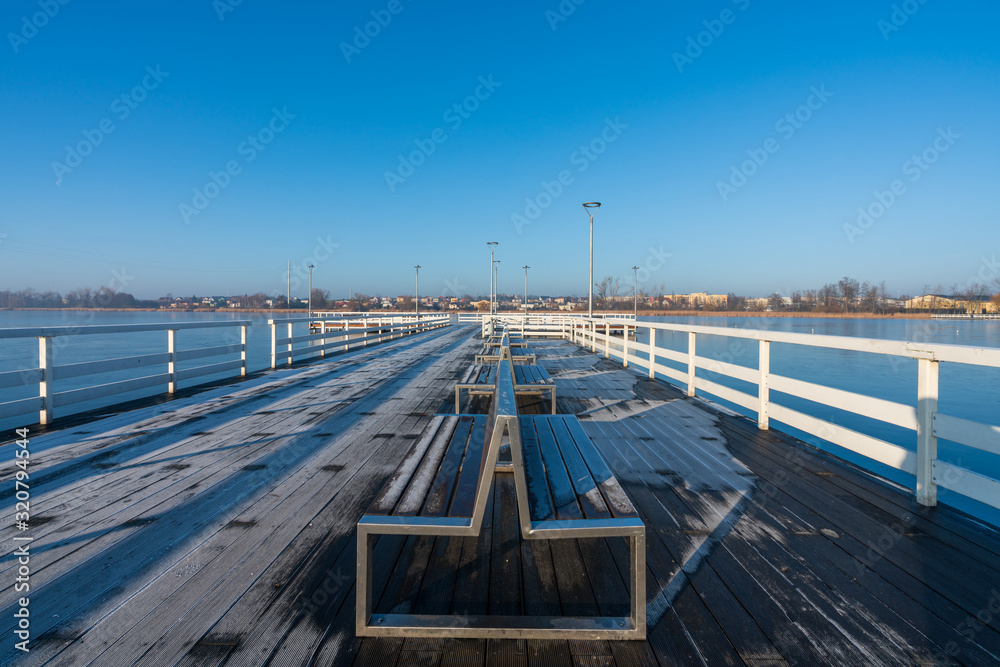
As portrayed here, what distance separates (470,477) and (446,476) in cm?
11

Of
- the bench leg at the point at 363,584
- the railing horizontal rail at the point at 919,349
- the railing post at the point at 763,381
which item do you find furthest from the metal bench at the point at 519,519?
the railing post at the point at 763,381

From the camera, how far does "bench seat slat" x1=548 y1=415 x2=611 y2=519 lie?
5.99 feet

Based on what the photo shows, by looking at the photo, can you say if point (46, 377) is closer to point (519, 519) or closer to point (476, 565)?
point (476, 565)

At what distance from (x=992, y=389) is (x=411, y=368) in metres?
12.3

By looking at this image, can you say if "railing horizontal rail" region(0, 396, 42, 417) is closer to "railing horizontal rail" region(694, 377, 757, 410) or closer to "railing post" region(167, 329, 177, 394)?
"railing post" region(167, 329, 177, 394)

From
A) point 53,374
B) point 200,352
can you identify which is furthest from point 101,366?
point 200,352

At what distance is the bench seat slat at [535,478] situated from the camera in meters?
1.84

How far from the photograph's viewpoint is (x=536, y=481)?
86.1 inches

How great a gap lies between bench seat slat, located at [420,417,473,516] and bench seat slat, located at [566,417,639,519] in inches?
25.2

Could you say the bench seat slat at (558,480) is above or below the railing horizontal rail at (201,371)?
above

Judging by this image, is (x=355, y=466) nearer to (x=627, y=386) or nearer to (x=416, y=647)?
(x=416, y=647)

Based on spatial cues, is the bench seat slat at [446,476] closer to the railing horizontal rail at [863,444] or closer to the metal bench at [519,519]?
the metal bench at [519,519]

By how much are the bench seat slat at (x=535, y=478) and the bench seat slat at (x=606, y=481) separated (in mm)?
235

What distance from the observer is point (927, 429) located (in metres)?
2.67
